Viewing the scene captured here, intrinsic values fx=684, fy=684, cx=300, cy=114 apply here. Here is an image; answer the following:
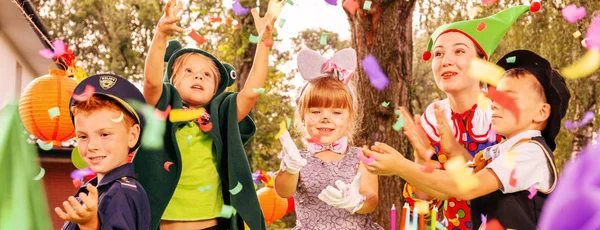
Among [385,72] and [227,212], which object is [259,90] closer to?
[227,212]

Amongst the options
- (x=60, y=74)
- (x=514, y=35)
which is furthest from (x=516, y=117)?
(x=514, y=35)

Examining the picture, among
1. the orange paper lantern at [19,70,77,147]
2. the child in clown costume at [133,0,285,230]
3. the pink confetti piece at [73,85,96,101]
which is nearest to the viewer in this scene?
the pink confetti piece at [73,85,96,101]

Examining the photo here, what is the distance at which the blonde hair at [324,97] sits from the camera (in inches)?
130

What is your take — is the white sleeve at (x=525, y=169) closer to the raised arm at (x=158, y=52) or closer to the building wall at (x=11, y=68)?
the raised arm at (x=158, y=52)

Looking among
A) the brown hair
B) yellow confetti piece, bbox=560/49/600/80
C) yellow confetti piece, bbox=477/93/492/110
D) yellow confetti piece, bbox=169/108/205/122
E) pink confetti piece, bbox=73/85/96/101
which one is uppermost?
yellow confetti piece, bbox=560/49/600/80

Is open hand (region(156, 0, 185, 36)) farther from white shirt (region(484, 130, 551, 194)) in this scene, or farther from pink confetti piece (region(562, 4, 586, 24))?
pink confetti piece (region(562, 4, 586, 24))

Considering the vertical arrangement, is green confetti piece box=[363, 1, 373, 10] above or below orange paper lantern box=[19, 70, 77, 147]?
above

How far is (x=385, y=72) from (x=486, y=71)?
255 cm

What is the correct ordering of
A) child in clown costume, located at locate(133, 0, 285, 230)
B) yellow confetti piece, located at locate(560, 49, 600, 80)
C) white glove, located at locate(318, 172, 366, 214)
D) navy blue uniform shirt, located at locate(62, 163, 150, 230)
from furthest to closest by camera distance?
child in clown costume, located at locate(133, 0, 285, 230) → white glove, located at locate(318, 172, 366, 214) → navy blue uniform shirt, located at locate(62, 163, 150, 230) → yellow confetti piece, located at locate(560, 49, 600, 80)

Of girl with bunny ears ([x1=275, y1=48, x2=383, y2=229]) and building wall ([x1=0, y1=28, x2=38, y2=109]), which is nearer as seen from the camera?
girl with bunny ears ([x1=275, y1=48, x2=383, y2=229])

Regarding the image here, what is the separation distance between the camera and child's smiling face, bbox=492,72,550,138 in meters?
2.89

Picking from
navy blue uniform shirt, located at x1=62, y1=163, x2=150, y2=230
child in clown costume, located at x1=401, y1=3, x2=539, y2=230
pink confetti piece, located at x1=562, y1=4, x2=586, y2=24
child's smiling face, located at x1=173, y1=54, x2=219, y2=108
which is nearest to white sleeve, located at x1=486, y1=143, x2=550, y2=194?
child in clown costume, located at x1=401, y1=3, x2=539, y2=230

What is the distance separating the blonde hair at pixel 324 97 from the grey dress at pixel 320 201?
0.20 m

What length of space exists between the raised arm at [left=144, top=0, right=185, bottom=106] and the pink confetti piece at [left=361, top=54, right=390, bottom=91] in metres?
2.81
